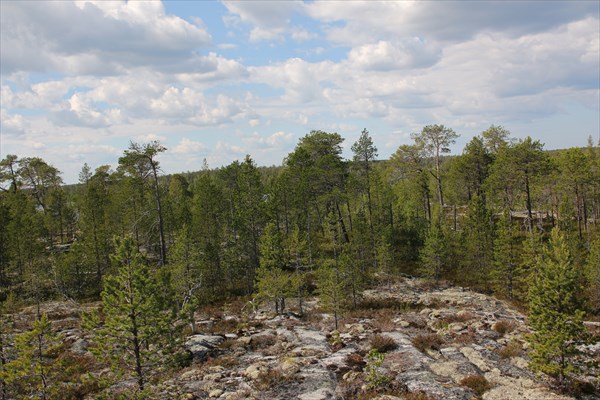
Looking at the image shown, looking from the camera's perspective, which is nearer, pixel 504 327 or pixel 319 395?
pixel 319 395

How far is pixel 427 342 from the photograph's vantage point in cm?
2425

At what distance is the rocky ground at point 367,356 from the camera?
1781 centimetres

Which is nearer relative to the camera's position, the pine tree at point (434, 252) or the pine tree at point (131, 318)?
the pine tree at point (131, 318)

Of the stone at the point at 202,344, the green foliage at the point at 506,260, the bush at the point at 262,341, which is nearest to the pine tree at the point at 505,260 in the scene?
the green foliage at the point at 506,260

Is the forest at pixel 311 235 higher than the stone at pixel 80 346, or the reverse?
the forest at pixel 311 235

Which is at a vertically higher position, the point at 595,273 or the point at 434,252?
the point at 434,252

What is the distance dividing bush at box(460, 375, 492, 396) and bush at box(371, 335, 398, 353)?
560 centimetres

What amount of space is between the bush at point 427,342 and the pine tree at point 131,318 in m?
14.8

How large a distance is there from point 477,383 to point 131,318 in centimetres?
1549

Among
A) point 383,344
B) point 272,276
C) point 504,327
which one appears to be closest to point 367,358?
point 383,344

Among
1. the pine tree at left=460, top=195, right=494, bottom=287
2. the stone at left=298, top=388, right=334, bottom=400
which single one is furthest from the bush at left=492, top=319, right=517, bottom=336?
the stone at left=298, top=388, right=334, bottom=400

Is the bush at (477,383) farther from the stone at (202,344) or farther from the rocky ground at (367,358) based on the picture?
the stone at (202,344)

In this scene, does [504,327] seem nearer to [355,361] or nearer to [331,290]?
[331,290]

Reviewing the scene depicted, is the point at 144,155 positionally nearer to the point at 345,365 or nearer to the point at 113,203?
A: the point at 345,365
